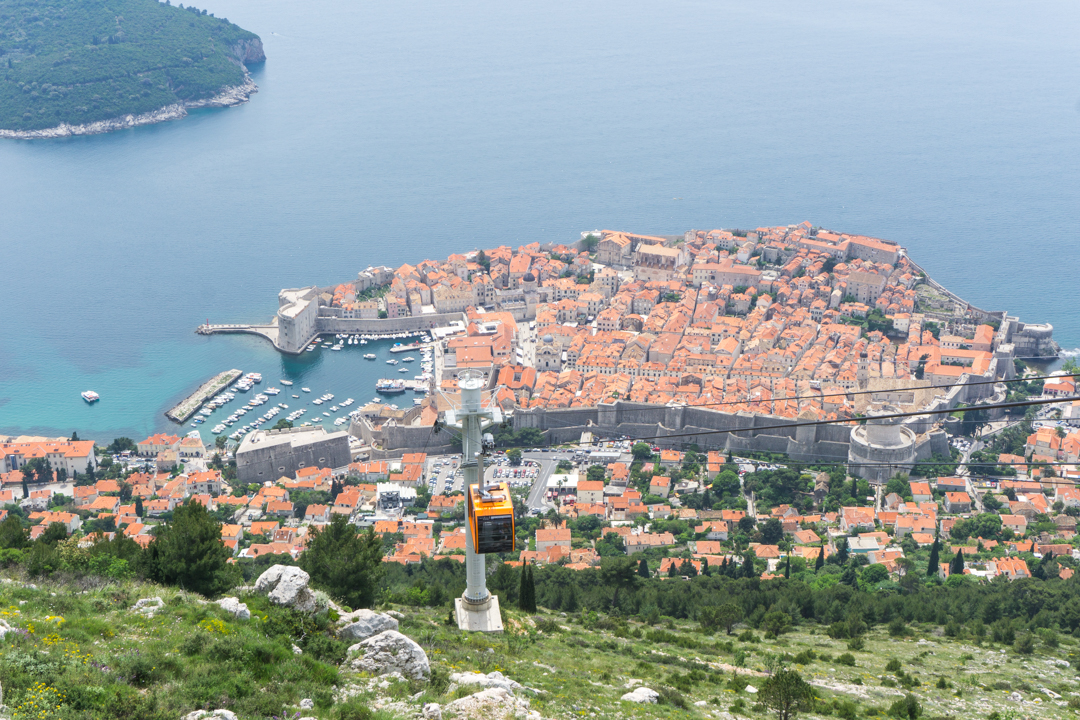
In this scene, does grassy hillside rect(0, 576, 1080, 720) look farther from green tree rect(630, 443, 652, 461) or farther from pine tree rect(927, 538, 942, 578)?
green tree rect(630, 443, 652, 461)

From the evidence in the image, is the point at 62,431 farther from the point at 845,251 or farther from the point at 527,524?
the point at 845,251

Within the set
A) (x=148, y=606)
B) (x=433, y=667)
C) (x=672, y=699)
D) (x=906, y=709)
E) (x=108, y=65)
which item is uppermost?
(x=108, y=65)

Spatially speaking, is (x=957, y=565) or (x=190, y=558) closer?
(x=190, y=558)

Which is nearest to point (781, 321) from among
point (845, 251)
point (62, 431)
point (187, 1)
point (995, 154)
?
point (845, 251)

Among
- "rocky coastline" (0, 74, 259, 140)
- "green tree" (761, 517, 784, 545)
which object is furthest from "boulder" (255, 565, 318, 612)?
"rocky coastline" (0, 74, 259, 140)

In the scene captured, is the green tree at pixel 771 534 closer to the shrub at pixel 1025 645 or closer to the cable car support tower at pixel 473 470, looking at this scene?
the shrub at pixel 1025 645

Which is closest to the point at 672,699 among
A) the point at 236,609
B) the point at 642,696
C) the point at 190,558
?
the point at 642,696

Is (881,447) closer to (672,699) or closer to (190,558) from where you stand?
(672,699)
